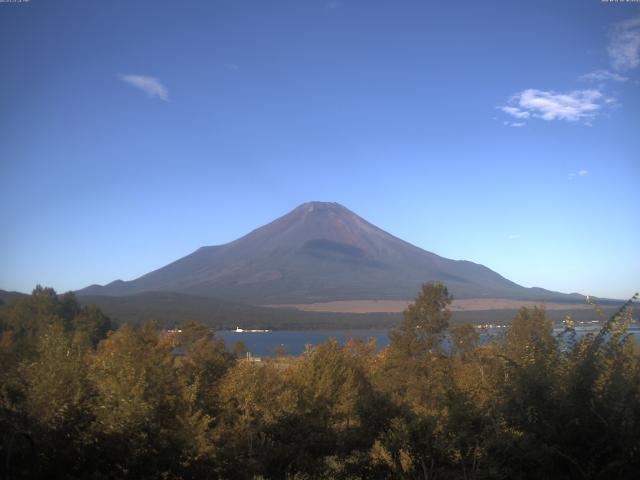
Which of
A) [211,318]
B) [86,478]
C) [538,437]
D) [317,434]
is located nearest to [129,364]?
[86,478]

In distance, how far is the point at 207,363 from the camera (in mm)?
14781

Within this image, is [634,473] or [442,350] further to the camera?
[442,350]

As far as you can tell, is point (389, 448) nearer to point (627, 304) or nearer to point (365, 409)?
point (365, 409)

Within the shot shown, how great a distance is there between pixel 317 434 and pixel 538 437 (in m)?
4.74

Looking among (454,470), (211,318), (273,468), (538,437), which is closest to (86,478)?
(273,468)

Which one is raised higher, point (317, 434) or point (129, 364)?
point (129, 364)

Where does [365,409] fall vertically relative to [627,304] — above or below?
below

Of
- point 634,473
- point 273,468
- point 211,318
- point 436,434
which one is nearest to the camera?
point 634,473

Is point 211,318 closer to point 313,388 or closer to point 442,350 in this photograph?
point 442,350

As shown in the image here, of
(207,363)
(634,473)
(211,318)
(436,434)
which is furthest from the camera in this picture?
(211,318)

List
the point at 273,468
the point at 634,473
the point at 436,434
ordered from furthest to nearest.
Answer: the point at 273,468 → the point at 436,434 → the point at 634,473

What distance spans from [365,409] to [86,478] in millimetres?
4822

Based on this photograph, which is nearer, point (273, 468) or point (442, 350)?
point (273, 468)

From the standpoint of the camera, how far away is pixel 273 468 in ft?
30.1
